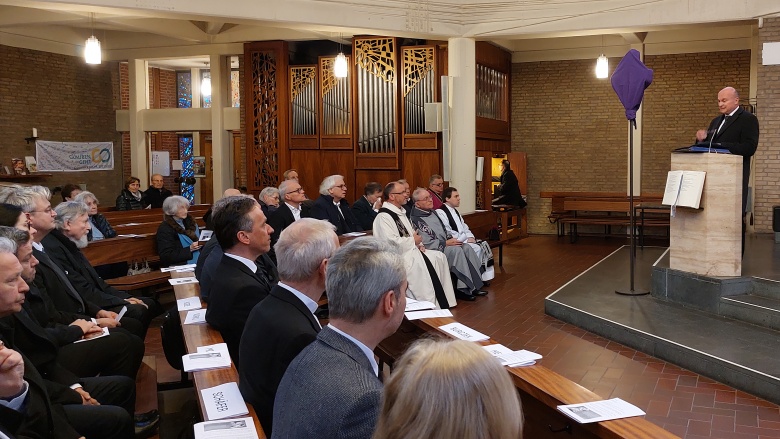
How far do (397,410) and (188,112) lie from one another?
14723mm

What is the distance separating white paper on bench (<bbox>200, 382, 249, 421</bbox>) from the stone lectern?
16.0 feet

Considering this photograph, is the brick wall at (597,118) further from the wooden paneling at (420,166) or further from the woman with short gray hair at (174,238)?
the woman with short gray hair at (174,238)

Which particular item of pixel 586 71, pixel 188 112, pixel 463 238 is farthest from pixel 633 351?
pixel 188 112

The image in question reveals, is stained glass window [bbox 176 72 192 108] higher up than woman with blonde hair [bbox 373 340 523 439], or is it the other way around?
stained glass window [bbox 176 72 192 108]

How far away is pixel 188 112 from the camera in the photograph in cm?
1540

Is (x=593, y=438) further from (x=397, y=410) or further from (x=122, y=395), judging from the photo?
(x=122, y=395)

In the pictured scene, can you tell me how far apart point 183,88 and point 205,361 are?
58.4 ft

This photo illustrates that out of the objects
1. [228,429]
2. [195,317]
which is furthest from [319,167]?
[228,429]

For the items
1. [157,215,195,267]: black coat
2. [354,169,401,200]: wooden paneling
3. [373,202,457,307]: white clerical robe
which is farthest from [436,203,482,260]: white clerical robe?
[354,169,401,200]: wooden paneling

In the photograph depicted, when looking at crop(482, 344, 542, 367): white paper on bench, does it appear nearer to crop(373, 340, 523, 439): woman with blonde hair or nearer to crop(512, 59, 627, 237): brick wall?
crop(373, 340, 523, 439): woman with blonde hair

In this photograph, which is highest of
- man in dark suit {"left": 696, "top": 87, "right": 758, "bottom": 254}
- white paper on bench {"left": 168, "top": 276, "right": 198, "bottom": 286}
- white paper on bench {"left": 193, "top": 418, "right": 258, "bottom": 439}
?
man in dark suit {"left": 696, "top": 87, "right": 758, "bottom": 254}

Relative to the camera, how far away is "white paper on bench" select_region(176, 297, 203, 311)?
15.8 ft

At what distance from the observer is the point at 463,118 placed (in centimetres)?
1150

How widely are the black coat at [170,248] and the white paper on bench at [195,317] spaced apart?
2.89 metres
